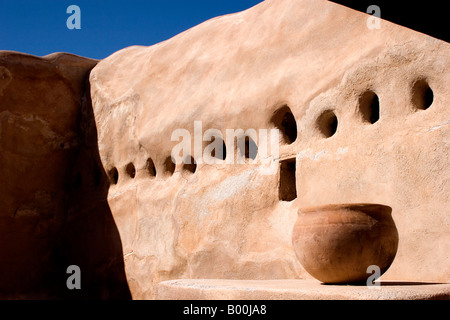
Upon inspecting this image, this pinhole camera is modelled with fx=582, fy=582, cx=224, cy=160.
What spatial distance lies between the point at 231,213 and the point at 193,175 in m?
0.85

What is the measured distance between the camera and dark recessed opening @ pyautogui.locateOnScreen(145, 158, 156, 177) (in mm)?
7359

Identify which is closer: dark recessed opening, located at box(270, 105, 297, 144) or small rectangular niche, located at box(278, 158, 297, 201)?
small rectangular niche, located at box(278, 158, 297, 201)

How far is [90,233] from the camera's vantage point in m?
8.05

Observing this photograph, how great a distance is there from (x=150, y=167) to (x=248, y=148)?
1.77 meters

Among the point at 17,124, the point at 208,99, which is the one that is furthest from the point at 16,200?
the point at 208,99

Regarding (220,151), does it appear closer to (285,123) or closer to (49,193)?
(285,123)

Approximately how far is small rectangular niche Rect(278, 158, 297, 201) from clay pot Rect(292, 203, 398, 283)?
189 cm

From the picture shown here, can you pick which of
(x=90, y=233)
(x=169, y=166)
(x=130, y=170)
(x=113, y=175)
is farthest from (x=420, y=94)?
(x=90, y=233)

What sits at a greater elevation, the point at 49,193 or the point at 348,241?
the point at 49,193

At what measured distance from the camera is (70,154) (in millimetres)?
8602

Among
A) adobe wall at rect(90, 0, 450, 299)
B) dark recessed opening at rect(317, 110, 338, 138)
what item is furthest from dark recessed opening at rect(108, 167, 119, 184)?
dark recessed opening at rect(317, 110, 338, 138)

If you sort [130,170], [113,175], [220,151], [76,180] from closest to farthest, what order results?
[220,151]
[130,170]
[113,175]
[76,180]

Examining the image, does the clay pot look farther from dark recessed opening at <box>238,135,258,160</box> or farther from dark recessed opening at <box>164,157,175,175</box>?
dark recessed opening at <box>164,157,175,175</box>
